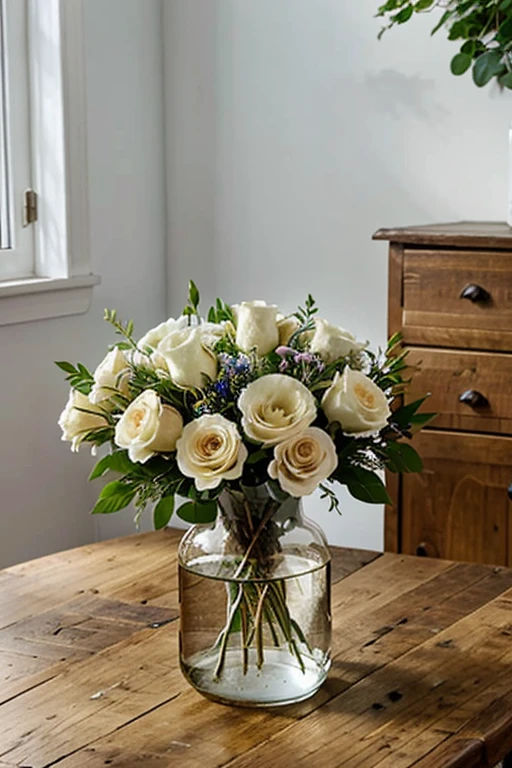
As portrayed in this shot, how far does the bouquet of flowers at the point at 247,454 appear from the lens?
4.26 ft

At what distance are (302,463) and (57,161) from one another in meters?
2.00

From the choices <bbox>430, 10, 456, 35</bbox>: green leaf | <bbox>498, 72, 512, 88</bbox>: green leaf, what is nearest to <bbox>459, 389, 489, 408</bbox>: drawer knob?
<bbox>498, 72, 512, 88</bbox>: green leaf

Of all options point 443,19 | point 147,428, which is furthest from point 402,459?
point 443,19

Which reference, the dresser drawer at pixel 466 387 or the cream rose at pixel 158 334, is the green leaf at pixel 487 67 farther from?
the cream rose at pixel 158 334

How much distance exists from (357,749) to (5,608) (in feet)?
2.13

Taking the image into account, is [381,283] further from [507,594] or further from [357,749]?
[357,749]

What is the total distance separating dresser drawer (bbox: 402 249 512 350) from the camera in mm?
2553

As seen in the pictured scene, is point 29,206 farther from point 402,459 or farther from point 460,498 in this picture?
point 402,459

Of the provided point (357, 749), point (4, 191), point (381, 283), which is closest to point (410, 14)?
point (381, 283)

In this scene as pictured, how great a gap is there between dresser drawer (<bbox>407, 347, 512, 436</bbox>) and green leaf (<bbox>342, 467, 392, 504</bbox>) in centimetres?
118

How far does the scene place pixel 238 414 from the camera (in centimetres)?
133

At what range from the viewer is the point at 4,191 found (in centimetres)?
309

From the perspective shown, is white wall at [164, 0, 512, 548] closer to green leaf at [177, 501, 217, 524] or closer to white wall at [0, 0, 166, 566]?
white wall at [0, 0, 166, 566]

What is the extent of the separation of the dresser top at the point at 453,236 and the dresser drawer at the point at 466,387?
23cm
